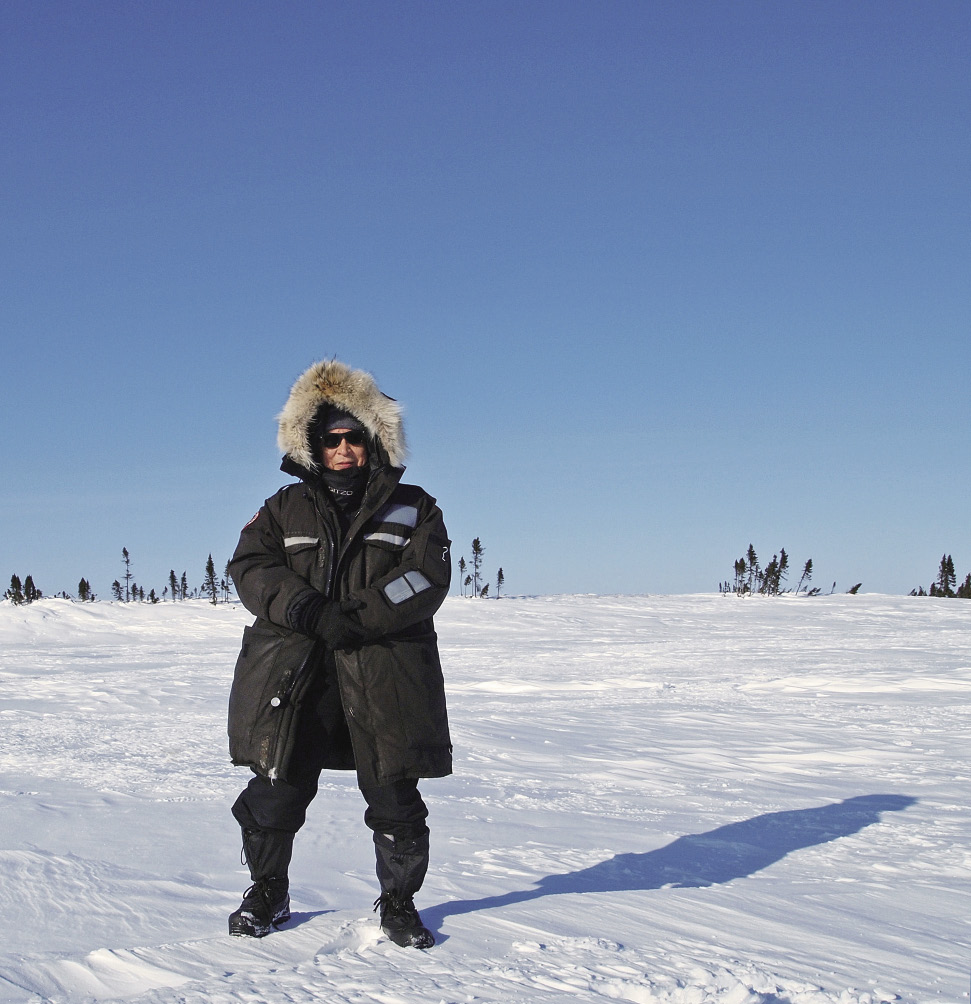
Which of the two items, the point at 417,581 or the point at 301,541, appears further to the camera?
the point at 301,541

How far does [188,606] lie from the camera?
31750mm

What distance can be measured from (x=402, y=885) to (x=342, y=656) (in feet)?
2.42

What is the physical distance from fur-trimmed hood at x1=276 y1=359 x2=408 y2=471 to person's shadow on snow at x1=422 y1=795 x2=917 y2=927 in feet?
5.26

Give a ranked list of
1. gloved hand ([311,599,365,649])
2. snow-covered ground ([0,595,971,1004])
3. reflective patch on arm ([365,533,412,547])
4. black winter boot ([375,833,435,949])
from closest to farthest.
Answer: snow-covered ground ([0,595,971,1004]), black winter boot ([375,833,435,949]), gloved hand ([311,599,365,649]), reflective patch on arm ([365,533,412,547])

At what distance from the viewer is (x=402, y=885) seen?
2893mm

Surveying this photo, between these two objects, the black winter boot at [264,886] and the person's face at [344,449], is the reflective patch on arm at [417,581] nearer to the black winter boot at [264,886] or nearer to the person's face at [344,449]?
the person's face at [344,449]

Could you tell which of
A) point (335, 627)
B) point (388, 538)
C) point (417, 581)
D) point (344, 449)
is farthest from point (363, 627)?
point (344, 449)

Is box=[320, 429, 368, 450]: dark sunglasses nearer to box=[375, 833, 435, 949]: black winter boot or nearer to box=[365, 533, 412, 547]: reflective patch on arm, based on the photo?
box=[365, 533, 412, 547]: reflective patch on arm

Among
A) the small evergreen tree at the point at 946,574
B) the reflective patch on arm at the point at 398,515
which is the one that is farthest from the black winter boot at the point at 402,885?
the small evergreen tree at the point at 946,574

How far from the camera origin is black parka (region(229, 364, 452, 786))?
2.95 metres

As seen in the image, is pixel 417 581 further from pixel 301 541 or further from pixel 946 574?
pixel 946 574

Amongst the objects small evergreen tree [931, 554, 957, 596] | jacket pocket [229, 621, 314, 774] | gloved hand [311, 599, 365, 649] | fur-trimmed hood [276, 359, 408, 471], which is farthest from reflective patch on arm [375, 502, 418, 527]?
small evergreen tree [931, 554, 957, 596]

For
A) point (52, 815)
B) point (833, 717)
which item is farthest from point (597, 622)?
point (52, 815)

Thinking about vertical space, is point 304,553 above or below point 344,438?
below
